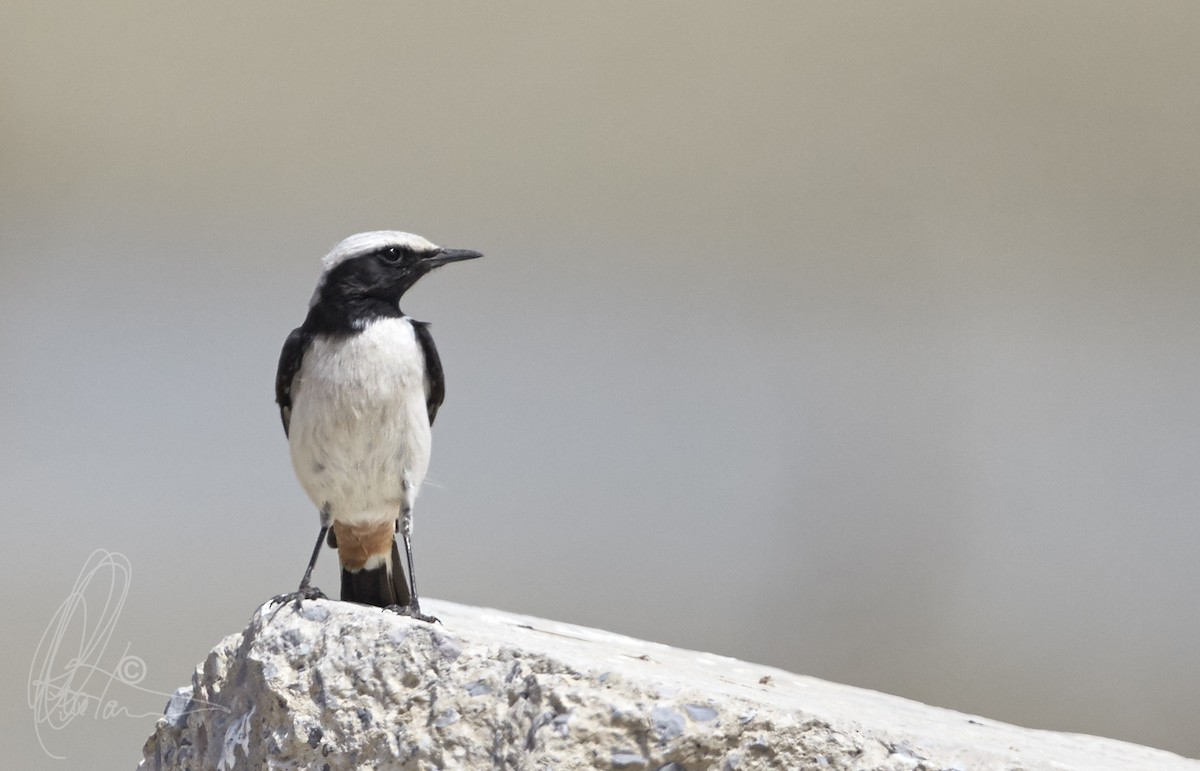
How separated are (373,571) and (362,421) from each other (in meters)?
0.44

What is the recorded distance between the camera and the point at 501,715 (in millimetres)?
1873

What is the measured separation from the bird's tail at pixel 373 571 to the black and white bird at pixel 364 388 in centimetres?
3

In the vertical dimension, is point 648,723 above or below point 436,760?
above

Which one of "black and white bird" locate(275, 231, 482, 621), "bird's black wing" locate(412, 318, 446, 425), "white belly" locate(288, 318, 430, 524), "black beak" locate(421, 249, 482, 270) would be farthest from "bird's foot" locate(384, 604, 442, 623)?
"black beak" locate(421, 249, 482, 270)

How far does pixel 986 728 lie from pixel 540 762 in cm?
93

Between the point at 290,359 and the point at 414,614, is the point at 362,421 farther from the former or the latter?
the point at 414,614

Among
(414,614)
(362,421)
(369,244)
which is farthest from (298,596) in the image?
(369,244)

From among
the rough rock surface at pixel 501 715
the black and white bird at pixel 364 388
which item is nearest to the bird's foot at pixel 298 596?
the rough rock surface at pixel 501 715

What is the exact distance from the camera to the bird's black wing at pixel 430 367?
270 cm

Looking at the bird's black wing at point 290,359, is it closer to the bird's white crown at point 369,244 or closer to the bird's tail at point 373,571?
the bird's white crown at point 369,244

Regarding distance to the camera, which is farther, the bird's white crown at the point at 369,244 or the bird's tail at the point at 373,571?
the bird's tail at the point at 373,571

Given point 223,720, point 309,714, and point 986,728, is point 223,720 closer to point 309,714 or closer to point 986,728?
point 309,714

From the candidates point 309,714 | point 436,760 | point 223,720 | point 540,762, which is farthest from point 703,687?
point 223,720

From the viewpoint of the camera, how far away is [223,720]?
6.98ft
